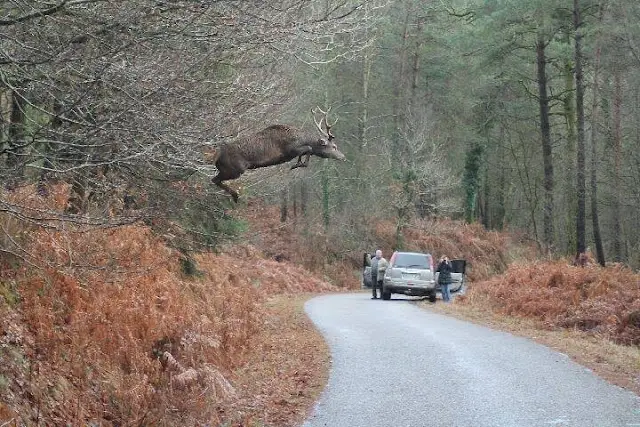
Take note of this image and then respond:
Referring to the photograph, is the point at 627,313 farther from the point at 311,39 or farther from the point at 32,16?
the point at 32,16

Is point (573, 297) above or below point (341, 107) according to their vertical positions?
below

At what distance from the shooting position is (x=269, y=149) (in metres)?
7.05

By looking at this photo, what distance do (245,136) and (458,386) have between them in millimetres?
4759

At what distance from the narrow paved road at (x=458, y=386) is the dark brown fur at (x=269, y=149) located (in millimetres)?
3400

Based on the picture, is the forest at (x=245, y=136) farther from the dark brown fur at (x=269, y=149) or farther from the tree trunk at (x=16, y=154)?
the dark brown fur at (x=269, y=149)

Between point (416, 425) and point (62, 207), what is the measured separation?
5.63 m

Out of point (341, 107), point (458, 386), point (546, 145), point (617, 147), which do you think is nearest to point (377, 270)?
point (546, 145)

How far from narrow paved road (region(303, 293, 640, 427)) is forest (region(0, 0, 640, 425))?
1.86 metres

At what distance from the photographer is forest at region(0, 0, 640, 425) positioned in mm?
6613

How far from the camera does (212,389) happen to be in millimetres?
9641

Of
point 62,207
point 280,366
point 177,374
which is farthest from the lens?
point 280,366

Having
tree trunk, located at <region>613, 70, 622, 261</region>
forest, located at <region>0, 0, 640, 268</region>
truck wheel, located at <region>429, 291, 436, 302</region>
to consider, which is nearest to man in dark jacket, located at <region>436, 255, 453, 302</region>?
truck wheel, located at <region>429, 291, 436, 302</region>

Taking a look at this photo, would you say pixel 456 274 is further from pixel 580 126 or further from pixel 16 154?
pixel 16 154

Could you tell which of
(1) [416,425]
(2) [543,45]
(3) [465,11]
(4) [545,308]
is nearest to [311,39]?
(1) [416,425]
